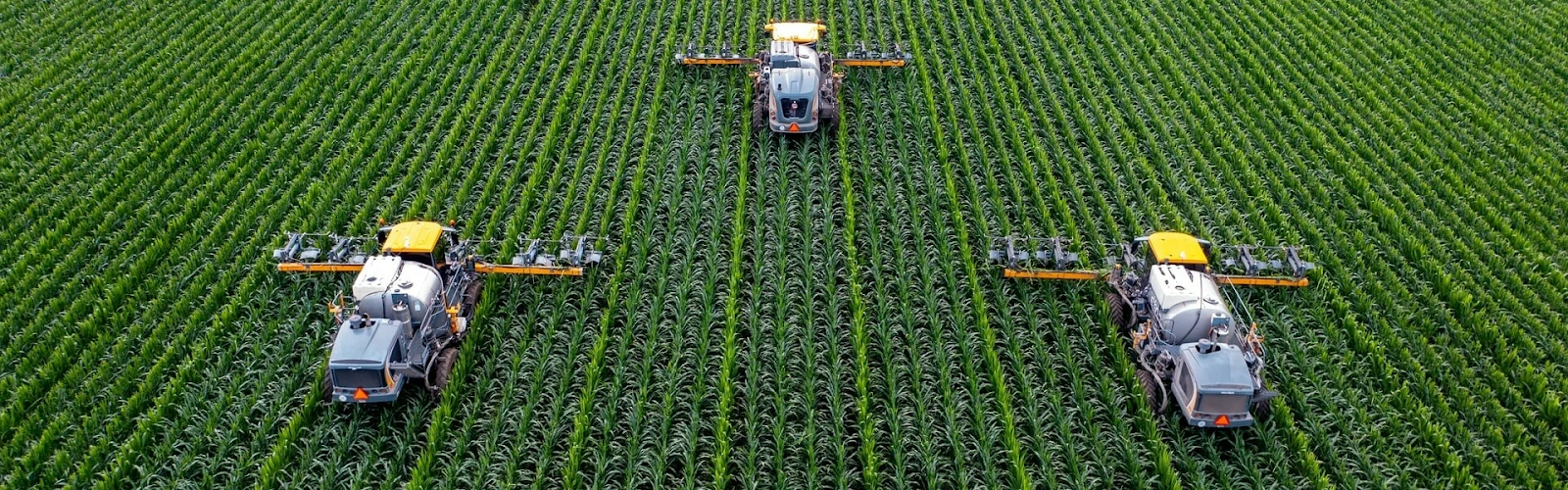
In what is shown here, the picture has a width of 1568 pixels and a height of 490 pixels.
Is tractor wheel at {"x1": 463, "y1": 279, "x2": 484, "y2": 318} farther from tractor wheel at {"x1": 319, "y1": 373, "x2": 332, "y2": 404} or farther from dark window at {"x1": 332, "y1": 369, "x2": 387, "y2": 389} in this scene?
dark window at {"x1": 332, "y1": 369, "x2": 387, "y2": 389}

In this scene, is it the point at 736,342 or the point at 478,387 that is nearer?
the point at 478,387

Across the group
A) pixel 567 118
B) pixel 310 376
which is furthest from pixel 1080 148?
pixel 310 376

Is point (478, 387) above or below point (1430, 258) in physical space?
above

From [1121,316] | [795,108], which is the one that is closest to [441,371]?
[795,108]

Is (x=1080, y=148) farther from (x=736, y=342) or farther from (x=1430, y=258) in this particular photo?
(x=736, y=342)

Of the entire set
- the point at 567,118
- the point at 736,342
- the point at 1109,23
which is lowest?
the point at 1109,23

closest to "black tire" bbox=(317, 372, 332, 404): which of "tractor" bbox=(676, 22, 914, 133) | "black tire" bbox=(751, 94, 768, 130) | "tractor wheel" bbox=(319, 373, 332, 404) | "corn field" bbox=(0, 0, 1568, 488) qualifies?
"tractor wheel" bbox=(319, 373, 332, 404)

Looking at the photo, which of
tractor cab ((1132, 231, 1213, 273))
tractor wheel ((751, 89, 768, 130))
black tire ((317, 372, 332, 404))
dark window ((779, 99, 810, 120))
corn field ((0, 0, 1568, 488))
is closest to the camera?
corn field ((0, 0, 1568, 488))
